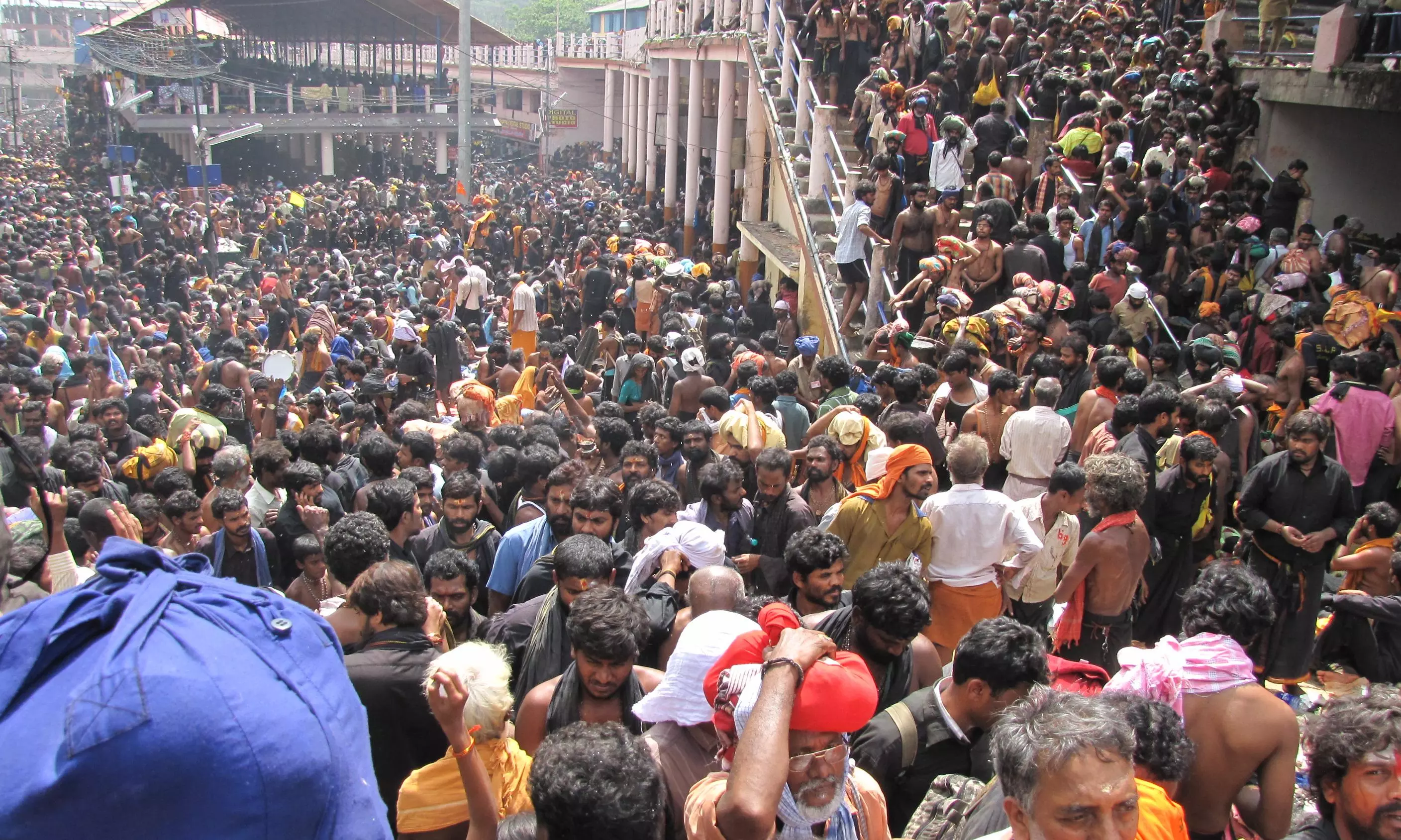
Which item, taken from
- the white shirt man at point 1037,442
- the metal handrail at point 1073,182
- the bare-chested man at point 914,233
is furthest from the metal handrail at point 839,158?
the white shirt man at point 1037,442

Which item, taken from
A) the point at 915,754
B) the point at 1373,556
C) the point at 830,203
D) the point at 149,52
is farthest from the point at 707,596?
the point at 149,52

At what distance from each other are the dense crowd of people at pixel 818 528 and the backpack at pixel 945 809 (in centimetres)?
2

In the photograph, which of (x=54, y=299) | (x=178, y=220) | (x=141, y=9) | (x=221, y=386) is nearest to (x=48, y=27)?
(x=141, y=9)

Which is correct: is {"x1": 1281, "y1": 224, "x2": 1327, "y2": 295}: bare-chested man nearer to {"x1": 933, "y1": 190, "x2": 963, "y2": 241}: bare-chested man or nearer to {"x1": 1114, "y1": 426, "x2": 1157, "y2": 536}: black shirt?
{"x1": 933, "y1": 190, "x2": 963, "y2": 241}: bare-chested man

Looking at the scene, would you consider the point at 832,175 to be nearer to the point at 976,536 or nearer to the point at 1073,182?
the point at 1073,182

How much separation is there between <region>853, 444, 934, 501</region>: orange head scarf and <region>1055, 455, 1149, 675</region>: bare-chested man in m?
0.75

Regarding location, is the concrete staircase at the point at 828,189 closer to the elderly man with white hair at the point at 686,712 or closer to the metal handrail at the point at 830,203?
the metal handrail at the point at 830,203

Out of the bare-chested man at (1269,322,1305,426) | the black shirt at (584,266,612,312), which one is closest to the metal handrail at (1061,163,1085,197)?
the bare-chested man at (1269,322,1305,426)

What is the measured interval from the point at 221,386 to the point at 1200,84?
10.5m

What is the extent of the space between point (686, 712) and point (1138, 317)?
6956mm

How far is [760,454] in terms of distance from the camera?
208 inches

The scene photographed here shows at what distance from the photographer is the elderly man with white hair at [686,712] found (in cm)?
274

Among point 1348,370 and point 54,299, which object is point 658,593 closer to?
point 1348,370

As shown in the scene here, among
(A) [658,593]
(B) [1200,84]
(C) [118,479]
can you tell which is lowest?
(C) [118,479]
